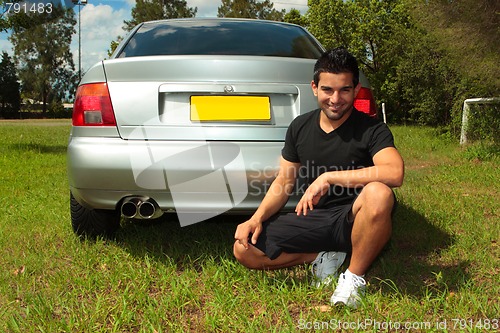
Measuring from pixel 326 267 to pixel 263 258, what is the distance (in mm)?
355

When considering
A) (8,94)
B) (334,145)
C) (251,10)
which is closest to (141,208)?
(334,145)

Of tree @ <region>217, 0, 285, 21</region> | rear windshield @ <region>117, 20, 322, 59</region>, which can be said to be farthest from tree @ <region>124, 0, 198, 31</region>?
rear windshield @ <region>117, 20, 322, 59</region>

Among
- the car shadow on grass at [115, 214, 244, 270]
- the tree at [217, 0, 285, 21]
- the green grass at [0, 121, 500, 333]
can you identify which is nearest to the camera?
the green grass at [0, 121, 500, 333]

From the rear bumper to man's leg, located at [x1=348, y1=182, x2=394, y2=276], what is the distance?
0.57 metres

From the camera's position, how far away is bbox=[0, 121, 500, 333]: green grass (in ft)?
8.04

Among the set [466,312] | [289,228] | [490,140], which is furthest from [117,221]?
[490,140]

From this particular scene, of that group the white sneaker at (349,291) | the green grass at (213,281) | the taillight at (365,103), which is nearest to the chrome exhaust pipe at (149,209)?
the green grass at (213,281)

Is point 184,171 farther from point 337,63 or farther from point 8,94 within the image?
point 8,94

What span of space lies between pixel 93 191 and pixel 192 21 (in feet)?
5.73

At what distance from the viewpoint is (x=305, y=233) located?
2791mm

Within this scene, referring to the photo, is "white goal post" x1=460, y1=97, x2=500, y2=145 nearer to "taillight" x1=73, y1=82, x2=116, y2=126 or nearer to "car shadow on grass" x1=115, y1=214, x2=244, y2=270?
"car shadow on grass" x1=115, y1=214, x2=244, y2=270

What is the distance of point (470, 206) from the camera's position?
477 centimetres

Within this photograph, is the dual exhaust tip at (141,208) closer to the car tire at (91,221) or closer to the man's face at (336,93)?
the car tire at (91,221)

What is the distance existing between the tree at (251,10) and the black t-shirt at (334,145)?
4708 centimetres
